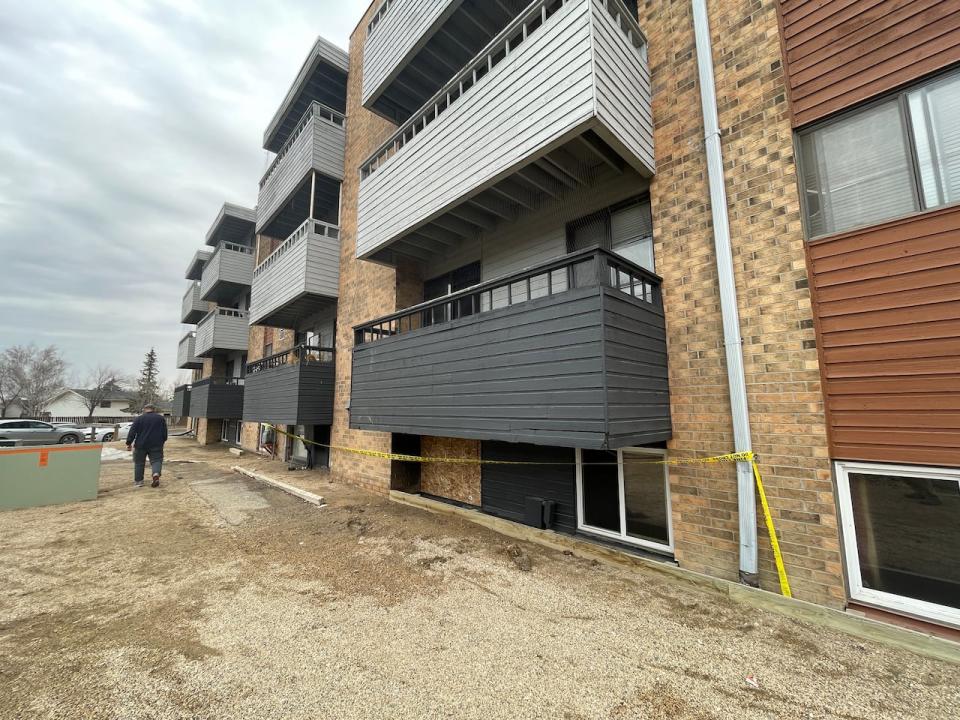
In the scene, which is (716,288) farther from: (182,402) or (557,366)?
(182,402)

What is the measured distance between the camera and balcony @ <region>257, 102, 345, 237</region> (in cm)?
1136

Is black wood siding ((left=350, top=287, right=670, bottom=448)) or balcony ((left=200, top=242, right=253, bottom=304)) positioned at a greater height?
balcony ((left=200, top=242, right=253, bottom=304))

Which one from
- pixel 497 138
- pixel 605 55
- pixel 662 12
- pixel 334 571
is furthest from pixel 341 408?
pixel 662 12

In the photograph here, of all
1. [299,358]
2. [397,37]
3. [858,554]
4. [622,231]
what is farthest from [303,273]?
[858,554]

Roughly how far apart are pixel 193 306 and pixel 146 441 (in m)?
17.7

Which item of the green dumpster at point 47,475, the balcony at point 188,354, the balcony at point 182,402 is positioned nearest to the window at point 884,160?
the green dumpster at point 47,475

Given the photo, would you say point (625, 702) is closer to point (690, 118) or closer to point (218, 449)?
point (690, 118)

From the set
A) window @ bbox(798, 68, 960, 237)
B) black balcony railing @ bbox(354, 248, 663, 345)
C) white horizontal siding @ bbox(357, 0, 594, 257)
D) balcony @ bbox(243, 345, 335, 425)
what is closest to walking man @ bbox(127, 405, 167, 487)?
balcony @ bbox(243, 345, 335, 425)

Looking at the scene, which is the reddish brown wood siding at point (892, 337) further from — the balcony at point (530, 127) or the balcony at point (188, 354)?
the balcony at point (188, 354)

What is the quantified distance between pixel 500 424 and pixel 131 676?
3627mm

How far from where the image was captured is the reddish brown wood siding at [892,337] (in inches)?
127

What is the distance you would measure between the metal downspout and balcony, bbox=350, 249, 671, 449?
68cm

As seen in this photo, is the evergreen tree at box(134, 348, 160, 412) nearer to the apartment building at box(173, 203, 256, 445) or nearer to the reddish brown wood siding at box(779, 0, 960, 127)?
the apartment building at box(173, 203, 256, 445)

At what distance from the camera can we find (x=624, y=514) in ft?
17.3
